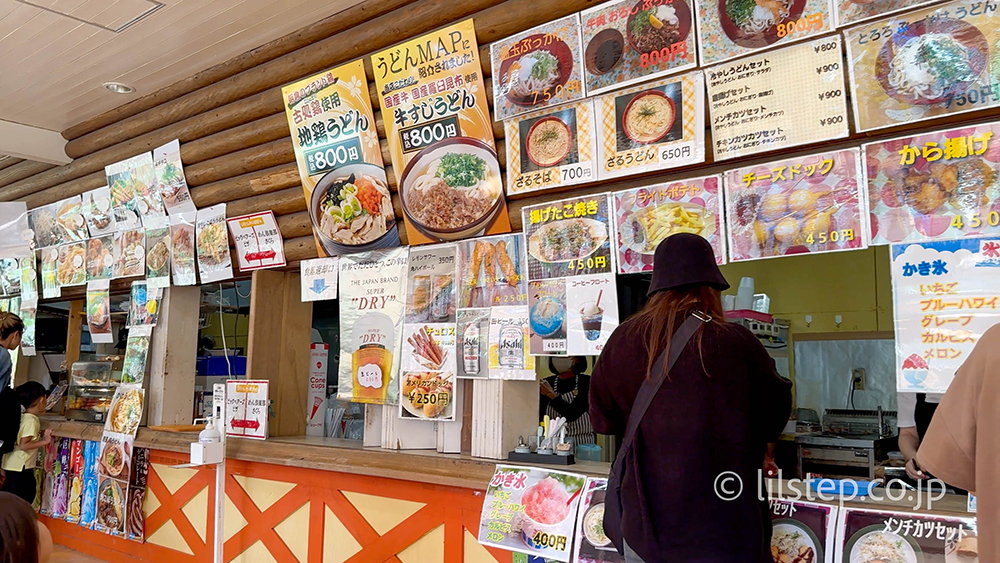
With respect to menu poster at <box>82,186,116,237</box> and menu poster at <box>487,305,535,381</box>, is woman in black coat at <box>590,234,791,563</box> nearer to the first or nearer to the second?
menu poster at <box>487,305,535,381</box>

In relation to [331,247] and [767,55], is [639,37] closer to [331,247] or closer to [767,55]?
[767,55]

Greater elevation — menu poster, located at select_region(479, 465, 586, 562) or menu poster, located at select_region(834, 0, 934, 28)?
menu poster, located at select_region(834, 0, 934, 28)

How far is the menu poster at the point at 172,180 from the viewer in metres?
5.81

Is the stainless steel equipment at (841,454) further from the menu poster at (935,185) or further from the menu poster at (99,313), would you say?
the menu poster at (99,313)

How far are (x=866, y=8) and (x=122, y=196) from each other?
5845mm

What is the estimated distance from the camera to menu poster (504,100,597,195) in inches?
139

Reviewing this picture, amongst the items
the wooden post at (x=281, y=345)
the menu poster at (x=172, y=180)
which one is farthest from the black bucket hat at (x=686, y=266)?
the menu poster at (x=172, y=180)

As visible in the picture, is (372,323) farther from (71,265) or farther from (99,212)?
(71,265)

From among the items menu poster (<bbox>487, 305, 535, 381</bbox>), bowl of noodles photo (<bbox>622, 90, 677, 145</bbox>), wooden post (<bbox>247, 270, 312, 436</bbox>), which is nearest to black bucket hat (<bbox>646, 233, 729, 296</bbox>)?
bowl of noodles photo (<bbox>622, 90, 677, 145</bbox>)

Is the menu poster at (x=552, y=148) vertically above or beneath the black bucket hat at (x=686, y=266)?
above

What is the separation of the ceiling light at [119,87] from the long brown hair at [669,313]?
5302 mm

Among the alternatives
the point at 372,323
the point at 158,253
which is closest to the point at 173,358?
the point at 158,253

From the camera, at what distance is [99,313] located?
6387 millimetres

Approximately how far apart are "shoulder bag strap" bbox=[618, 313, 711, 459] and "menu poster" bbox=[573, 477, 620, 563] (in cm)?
90
